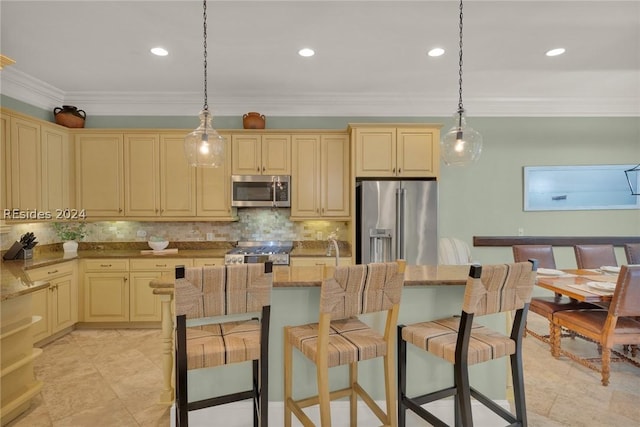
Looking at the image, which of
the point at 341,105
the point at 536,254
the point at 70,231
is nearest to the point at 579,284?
the point at 536,254

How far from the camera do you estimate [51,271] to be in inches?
135

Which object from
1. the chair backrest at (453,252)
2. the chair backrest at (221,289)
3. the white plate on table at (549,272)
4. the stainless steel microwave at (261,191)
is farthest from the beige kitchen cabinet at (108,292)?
the white plate on table at (549,272)

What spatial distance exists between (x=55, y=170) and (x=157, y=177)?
1064 millimetres

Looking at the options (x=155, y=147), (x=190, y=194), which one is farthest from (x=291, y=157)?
(x=155, y=147)

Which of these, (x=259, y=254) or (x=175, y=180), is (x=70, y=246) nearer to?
(x=175, y=180)

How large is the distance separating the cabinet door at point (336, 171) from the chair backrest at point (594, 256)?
8.65ft

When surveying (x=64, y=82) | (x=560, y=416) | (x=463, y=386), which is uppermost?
(x=64, y=82)

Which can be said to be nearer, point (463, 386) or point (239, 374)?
point (463, 386)

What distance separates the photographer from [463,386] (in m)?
1.58

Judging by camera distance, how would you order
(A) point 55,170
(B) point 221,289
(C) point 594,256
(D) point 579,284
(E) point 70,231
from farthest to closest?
(E) point 70,231
(A) point 55,170
(C) point 594,256
(D) point 579,284
(B) point 221,289

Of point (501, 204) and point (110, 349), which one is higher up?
point (501, 204)

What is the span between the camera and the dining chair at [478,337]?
1.58 meters

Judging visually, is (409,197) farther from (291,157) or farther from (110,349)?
(110,349)

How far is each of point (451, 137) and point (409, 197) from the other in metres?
1.31
